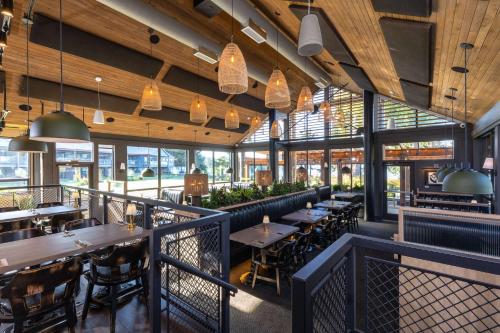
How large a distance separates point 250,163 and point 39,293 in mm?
12222

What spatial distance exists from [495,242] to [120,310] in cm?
517

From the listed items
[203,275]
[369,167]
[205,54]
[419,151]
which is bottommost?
[203,275]

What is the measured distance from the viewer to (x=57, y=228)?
489 centimetres

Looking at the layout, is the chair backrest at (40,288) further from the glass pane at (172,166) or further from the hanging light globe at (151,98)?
the glass pane at (172,166)

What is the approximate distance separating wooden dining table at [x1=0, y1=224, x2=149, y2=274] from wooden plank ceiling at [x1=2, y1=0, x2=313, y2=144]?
408cm

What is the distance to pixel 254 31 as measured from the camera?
14.3 ft

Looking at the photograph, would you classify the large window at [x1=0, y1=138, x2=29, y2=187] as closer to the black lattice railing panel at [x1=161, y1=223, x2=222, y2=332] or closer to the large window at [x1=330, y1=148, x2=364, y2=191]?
the black lattice railing panel at [x1=161, y1=223, x2=222, y2=332]

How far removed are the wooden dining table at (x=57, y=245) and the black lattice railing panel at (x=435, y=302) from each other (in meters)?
2.66

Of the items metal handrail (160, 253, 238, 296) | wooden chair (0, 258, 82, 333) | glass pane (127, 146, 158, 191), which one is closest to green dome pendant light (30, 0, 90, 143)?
wooden chair (0, 258, 82, 333)

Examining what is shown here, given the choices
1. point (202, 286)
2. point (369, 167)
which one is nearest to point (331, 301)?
point (202, 286)

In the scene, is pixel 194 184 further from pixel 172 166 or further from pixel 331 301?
pixel 172 166

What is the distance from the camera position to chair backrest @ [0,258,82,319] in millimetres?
2131

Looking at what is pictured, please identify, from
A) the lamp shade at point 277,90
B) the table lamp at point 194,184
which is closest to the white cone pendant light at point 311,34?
the lamp shade at point 277,90

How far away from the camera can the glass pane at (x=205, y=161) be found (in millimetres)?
12898
